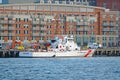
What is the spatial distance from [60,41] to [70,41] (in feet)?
8.27

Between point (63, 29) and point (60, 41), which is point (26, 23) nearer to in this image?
point (63, 29)


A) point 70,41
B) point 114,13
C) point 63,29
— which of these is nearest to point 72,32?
point 63,29

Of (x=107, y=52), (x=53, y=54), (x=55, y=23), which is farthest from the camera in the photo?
(x=55, y=23)

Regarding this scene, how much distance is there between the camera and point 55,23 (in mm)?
168250

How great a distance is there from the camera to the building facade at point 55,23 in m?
164

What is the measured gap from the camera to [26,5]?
169 m

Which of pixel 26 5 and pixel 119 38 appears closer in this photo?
pixel 26 5

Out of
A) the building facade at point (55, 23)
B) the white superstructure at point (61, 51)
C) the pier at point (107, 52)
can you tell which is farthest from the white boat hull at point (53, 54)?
the building facade at point (55, 23)

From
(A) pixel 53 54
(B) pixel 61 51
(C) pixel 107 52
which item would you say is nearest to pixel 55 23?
(C) pixel 107 52

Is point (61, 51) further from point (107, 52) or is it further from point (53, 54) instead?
point (107, 52)

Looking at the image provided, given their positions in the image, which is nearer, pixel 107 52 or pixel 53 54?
pixel 53 54

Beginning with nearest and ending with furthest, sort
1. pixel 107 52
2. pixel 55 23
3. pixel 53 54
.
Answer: pixel 53 54 < pixel 107 52 < pixel 55 23

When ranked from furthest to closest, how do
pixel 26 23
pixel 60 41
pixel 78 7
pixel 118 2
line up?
pixel 118 2, pixel 78 7, pixel 26 23, pixel 60 41

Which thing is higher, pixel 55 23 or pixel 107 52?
pixel 55 23
